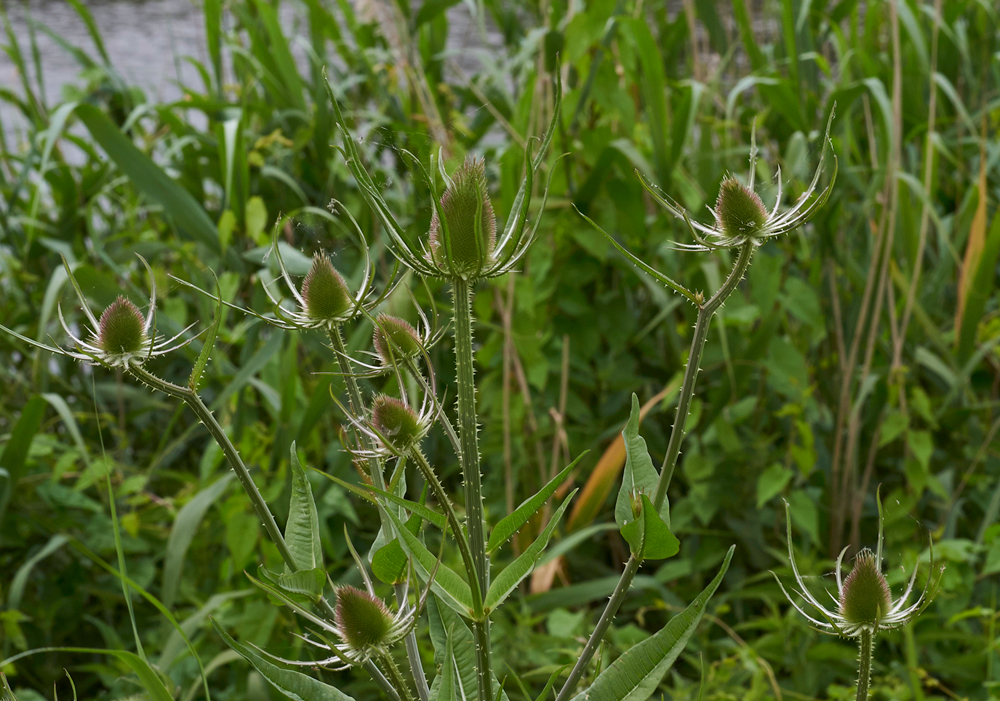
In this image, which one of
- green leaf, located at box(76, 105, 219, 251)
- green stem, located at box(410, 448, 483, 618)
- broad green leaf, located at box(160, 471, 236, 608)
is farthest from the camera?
green leaf, located at box(76, 105, 219, 251)

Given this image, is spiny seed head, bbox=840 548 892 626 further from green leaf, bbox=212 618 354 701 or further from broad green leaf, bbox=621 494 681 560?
green leaf, bbox=212 618 354 701

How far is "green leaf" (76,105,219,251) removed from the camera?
873 mm

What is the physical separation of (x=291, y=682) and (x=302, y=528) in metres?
0.07

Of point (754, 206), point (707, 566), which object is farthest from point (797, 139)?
point (754, 206)

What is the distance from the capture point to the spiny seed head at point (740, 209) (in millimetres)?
279

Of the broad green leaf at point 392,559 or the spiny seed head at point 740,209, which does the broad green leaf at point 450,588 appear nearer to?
the broad green leaf at point 392,559

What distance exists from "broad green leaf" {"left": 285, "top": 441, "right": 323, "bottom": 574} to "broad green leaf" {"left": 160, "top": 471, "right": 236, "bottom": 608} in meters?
0.46

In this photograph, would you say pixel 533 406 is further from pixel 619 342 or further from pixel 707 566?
pixel 707 566

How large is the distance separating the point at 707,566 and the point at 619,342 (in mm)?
276

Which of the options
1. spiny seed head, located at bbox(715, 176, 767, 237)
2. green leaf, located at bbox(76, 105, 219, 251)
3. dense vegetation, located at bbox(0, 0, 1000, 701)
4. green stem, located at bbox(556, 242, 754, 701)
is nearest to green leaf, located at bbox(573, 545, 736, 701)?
green stem, located at bbox(556, 242, 754, 701)

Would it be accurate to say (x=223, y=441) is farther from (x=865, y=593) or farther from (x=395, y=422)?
(x=865, y=593)

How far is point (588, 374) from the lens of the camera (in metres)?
1.08

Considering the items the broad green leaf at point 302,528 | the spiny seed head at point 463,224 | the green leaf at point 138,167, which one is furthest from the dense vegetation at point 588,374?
the spiny seed head at point 463,224

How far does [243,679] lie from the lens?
89cm
